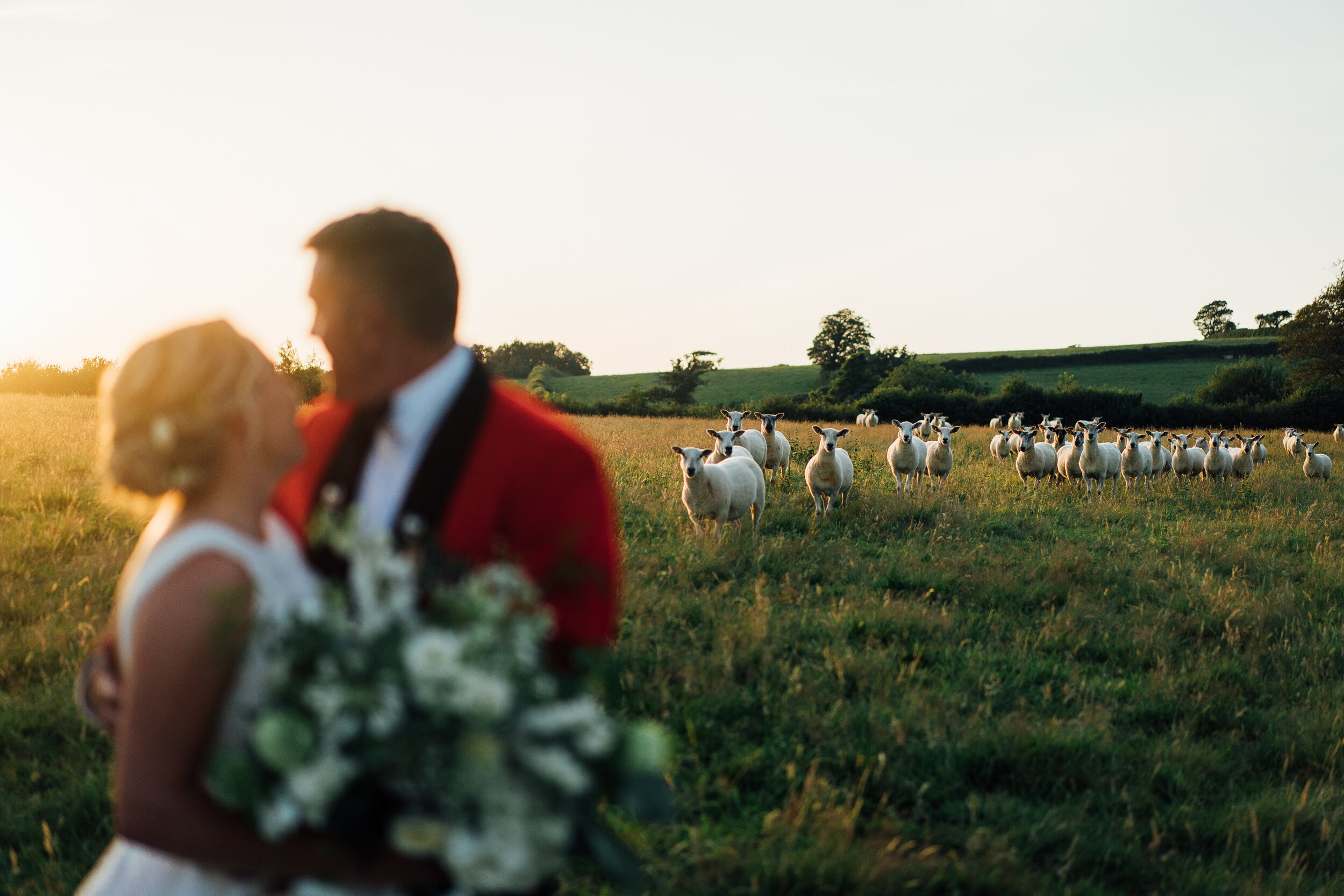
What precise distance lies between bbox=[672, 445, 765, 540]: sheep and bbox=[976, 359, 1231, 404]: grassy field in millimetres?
57071

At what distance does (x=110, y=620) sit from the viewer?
5.32 meters

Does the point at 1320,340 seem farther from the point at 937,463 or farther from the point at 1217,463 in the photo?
the point at 937,463

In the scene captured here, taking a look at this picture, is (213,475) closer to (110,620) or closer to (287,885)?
(287,885)

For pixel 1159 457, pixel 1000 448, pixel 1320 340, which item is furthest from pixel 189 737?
pixel 1320 340

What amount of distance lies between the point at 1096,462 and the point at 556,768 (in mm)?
19006

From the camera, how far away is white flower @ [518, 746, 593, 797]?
123 centimetres

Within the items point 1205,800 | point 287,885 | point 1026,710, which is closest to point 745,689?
point 1026,710

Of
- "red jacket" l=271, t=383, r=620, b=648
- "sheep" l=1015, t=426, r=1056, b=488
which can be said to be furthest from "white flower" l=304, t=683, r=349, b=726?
"sheep" l=1015, t=426, r=1056, b=488

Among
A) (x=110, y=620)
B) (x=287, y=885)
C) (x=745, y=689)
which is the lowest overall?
(x=745, y=689)

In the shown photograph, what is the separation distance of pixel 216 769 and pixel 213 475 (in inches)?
24.9

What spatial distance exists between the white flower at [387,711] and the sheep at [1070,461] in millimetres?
18806

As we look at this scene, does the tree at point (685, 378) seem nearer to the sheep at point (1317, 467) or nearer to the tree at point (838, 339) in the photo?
the tree at point (838, 339)

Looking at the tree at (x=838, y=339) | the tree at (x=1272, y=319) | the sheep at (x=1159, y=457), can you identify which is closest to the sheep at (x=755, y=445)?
the sheep at (x=1159, y=457)

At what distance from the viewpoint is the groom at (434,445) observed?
1.80 metres
